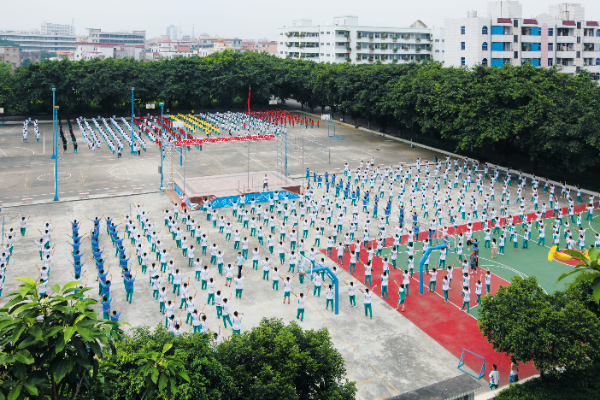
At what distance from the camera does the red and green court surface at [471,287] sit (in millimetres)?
15070

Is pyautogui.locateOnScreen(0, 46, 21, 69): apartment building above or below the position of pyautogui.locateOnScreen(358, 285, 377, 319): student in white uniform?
above

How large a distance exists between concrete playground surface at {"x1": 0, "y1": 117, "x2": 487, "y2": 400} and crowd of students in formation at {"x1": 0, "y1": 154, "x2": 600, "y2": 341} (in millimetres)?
286

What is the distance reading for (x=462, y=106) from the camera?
116 feet

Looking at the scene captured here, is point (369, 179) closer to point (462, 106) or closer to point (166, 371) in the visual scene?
point (462, 106)

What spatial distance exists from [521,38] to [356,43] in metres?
24.0

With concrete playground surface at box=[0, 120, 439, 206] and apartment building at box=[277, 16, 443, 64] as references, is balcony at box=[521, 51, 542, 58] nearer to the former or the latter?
apartment building at box=[277, 16, 443, 64]

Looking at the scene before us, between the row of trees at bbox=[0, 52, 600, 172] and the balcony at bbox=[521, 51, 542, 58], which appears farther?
the balcony at bbox=[521, 51, 542, 58]

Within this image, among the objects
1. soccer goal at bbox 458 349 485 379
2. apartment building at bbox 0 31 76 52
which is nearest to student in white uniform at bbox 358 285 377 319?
soccer goal at bbox 458 349 485 379

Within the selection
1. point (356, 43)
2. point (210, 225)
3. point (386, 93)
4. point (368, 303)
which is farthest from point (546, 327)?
point (356, 43)

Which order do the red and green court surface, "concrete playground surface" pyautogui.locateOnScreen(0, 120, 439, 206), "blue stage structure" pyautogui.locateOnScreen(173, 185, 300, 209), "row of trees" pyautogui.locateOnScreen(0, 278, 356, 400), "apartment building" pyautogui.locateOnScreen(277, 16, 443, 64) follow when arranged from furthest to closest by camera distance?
1. "apartment building" pyautogui.locateOnScreen(277, 16, 443, 64)
2. "concrete playground surface" pyautogui.locateOnScreen(0, 120, 439, 206)
3. "blue stage structure" pyautogui.locateOnScreen(173, 185, 300, 209)
4. the red and green court surface
5. "row of trees" pyautogui.locateOnScreen(0, 278, 356, 400)

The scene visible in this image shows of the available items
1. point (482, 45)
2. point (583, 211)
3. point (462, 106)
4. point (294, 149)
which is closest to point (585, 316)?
point (583, 211)

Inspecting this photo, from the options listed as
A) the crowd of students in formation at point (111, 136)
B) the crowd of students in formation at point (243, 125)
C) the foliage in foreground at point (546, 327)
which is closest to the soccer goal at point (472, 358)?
the foliage in foreground at point (546, 327)

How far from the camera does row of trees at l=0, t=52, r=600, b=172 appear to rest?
3148 centimetres

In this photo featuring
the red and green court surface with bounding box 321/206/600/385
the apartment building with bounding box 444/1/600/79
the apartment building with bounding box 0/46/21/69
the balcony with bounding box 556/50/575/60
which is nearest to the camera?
the red and green court surface with bounding box 321/206/600/385
